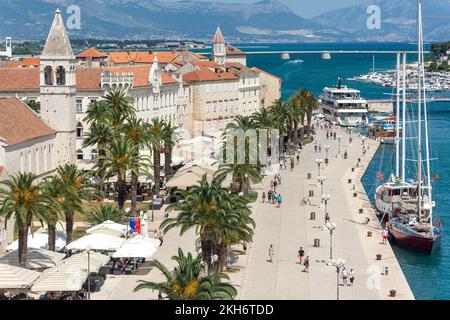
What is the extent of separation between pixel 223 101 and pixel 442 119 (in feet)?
197

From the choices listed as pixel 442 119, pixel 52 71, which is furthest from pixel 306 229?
pixel 442 119

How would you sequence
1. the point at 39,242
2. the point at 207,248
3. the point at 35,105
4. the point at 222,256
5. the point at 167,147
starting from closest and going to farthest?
1. the point at 207,248
2. the point at 222,256
3. the point at 39,242
4. the point at 167,147
5. the point at 35,105

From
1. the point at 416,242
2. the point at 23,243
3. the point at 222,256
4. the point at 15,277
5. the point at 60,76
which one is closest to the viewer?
the point at 15,277

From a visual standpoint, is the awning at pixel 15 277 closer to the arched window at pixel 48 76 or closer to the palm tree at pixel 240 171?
the palm tree at pixel 240 171

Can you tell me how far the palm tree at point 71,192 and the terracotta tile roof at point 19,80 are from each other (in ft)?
120

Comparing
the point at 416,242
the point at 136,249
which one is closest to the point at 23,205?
the point at 136,249

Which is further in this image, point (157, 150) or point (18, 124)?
point (157, 150)

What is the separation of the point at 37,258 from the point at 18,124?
2311 centimetres

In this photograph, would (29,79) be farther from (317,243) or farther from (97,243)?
(97,243)

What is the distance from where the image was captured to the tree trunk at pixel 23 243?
4394cm

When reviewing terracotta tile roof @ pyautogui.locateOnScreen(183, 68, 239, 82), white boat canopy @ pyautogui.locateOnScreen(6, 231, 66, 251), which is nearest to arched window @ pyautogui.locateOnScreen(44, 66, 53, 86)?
white boat canopy @ pyautogui.locateOnScreen(6, 231, 66, 251)

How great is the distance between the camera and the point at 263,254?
5362cm

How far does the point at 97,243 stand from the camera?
158 ft

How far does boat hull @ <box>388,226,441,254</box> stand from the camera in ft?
200
